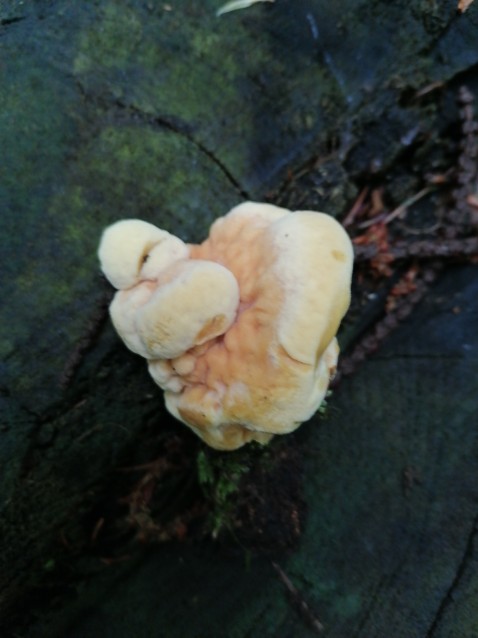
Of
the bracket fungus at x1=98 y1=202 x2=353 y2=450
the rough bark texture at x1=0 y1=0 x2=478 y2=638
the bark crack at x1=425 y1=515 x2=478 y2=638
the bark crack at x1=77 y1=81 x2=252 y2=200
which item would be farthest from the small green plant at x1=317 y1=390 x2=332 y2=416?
the bark crack at x1=77 y1=81 x2=252 y2=200

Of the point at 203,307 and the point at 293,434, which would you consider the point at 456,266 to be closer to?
the point at 293,434

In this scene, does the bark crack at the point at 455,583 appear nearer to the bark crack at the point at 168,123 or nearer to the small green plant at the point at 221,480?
the small green plant at the point at 221,480

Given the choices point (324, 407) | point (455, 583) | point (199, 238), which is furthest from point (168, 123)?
point (455, 583)

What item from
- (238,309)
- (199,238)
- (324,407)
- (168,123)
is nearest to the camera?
(238,309)

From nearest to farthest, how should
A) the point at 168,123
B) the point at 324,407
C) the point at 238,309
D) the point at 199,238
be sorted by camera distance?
1. the point at 238,309
2. the point at 168,123
3. the point at 199,238
4. the point at 324,407

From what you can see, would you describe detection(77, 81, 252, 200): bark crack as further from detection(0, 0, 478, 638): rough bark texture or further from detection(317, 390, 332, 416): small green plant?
detection(317, 390, 332, 416): small green plant

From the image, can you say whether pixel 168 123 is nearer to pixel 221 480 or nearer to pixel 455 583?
pixel 221 480
